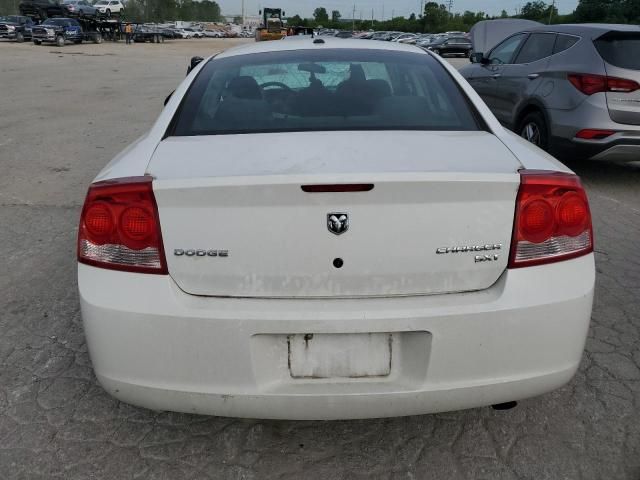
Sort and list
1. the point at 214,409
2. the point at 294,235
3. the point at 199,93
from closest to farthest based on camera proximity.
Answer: the point at 294,235 < the point at 214,409 < the point at 199,93

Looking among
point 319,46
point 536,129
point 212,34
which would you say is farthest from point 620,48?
point 212,34

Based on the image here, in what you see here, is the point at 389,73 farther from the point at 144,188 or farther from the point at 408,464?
the point at 408,464

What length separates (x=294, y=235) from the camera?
1.89 m

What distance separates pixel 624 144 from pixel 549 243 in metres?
4.46

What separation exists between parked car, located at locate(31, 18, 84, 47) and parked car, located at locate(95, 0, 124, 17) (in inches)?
310

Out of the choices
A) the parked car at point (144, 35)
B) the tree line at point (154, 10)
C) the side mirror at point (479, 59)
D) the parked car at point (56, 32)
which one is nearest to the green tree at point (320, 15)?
the tree line at point (154, 10)

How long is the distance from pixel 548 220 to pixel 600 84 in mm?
4544

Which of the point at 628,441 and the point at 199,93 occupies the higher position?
the point at 199,93

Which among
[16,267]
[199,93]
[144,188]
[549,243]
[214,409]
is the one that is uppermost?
[199,93]

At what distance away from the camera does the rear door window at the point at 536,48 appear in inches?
275

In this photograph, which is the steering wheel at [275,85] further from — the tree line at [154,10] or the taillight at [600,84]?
the tree line at [154,10]

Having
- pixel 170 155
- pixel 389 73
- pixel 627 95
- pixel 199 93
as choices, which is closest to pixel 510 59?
pixel 627 95

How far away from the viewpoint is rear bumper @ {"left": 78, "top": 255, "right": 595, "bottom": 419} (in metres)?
1.91

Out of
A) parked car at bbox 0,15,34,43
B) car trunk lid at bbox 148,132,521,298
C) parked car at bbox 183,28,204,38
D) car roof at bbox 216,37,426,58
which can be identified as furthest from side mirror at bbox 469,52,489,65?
parked car at bbox 183,28,204,38
